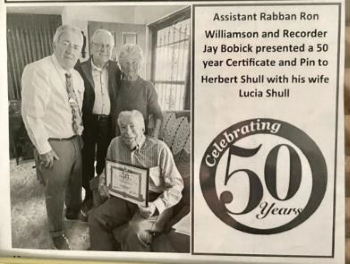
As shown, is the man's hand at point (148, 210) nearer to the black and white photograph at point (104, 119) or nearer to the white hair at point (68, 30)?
the black and white photograph at point (104, 119)

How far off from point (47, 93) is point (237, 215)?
0.60 feet

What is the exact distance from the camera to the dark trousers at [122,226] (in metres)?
0.39

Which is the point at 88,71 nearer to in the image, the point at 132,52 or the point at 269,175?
the point at 132,52

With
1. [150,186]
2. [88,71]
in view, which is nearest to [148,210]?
[150,186]

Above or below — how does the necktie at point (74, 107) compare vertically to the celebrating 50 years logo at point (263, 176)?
above

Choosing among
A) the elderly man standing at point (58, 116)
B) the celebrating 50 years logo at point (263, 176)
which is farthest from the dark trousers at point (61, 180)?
the celebrating 50 years logo at point (263, 176)

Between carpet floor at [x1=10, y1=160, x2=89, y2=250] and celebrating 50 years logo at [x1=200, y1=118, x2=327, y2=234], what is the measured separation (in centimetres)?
11

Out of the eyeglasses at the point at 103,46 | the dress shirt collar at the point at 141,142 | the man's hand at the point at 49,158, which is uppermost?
the eyeglasses at the point at 103,46

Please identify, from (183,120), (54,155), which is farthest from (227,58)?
(54,155)

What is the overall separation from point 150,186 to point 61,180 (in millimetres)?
74

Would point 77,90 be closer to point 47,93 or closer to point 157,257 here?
point 47,93

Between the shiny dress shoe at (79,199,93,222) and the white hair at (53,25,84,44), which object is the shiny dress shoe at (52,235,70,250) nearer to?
the shiny dress shoe at (79,199,93,222)

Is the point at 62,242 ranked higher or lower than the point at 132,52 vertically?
lower

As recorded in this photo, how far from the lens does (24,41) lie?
394mm
